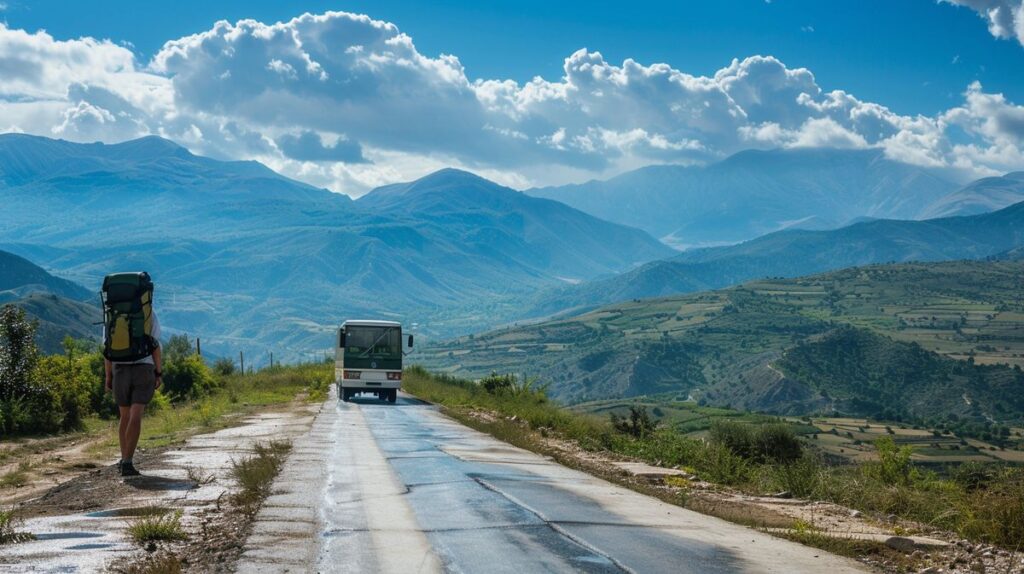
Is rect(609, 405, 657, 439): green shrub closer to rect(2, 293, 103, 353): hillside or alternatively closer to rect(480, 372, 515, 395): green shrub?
rect(480, 372, 515, 395): green shrub

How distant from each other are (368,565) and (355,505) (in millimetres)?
2917

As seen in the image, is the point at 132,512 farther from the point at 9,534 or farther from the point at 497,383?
the point at 497,383

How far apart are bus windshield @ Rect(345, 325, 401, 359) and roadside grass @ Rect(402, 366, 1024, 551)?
12.6 m

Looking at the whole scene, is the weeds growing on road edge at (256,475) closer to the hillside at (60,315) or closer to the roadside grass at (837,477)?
the roadside grass at (837,477)

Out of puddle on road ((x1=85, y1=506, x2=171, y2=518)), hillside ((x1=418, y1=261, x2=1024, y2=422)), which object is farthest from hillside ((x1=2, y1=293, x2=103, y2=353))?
puddle on road ((x1=85, y1=506, x2=171, y2=518))

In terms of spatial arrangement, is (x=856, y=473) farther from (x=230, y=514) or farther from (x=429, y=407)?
(x=429, y=407)

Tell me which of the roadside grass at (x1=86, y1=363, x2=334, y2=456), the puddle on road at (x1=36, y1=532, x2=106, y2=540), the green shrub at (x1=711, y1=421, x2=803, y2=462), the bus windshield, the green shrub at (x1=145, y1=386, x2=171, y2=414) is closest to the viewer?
the puddle on road at (x1=36, y1=532, x2=106, y2=540)

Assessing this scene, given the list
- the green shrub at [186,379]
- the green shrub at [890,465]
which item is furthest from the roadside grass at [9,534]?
the green shrub at [186,379]

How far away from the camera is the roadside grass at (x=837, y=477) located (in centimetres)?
888

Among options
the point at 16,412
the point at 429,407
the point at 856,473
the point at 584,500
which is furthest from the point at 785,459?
the point at 429,407

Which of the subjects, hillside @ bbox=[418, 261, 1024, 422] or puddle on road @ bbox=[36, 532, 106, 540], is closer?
puddle on road @ bbox=[36, 532, 106, 540]

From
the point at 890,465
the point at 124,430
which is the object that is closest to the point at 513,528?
the point at 124,430

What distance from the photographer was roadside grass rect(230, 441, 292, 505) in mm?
9961

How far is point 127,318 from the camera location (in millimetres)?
11602
